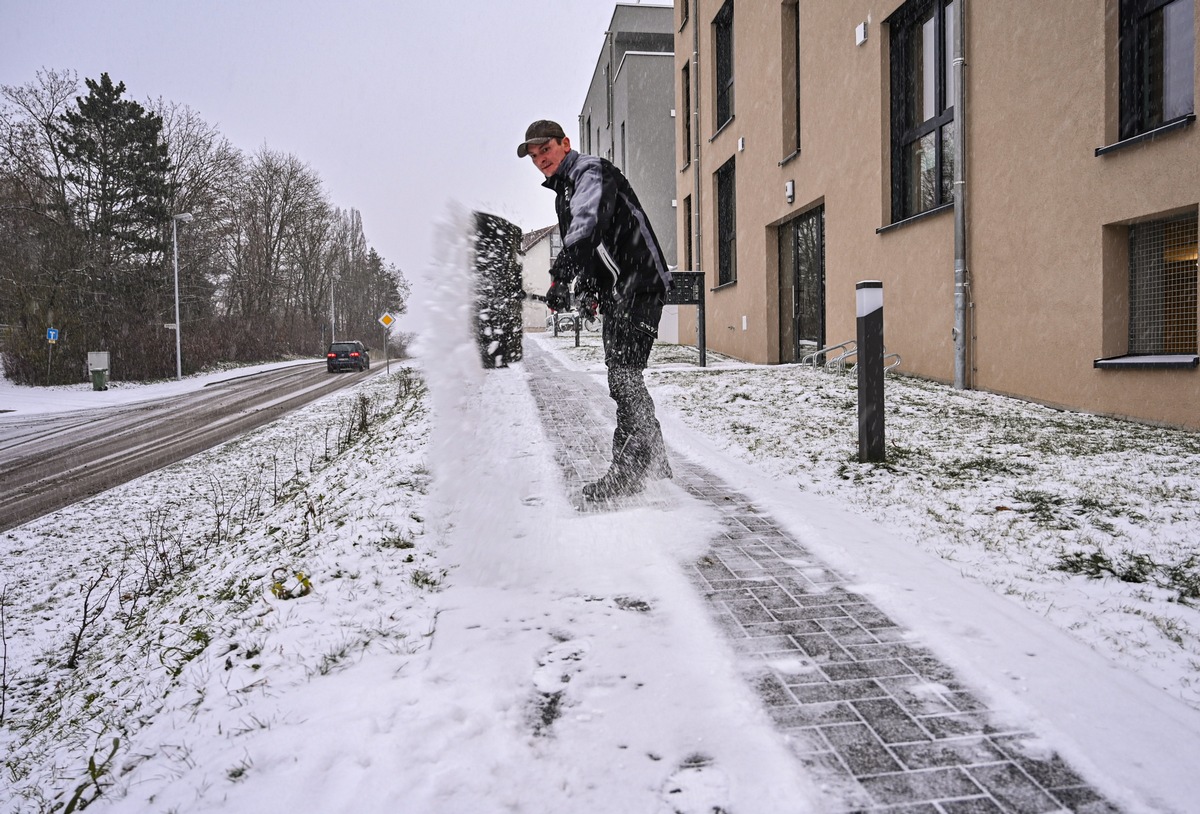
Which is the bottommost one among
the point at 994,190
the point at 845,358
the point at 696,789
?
the point at 696,789

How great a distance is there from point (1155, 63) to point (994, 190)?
1.86 m

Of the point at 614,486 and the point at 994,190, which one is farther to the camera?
the point at 994,190

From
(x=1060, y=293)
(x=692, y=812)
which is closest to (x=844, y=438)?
(x=1060, y=293)

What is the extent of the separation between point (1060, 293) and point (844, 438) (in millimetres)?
2737

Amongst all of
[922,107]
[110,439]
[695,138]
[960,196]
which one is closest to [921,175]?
[922,107]

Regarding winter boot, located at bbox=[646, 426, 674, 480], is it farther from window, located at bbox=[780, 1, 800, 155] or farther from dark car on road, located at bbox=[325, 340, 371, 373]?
dark car on road, located at bbox=[325, 340, 371, 373]

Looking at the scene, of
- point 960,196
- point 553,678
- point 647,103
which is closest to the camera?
point 553,678

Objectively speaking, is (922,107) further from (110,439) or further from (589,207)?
(110,439)

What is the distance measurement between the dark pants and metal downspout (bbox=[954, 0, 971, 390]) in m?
5.41

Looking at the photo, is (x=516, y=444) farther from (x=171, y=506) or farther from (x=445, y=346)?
(x=171, y=506)

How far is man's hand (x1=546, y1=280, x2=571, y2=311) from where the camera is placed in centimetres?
436

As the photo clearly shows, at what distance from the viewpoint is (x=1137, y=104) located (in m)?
6.41

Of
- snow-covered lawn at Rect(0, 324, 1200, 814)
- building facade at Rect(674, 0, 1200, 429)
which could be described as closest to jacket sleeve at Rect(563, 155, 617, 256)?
snow-covered lawn at Rect(0, 324, 1200, 814)

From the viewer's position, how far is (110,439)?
51.5ft
